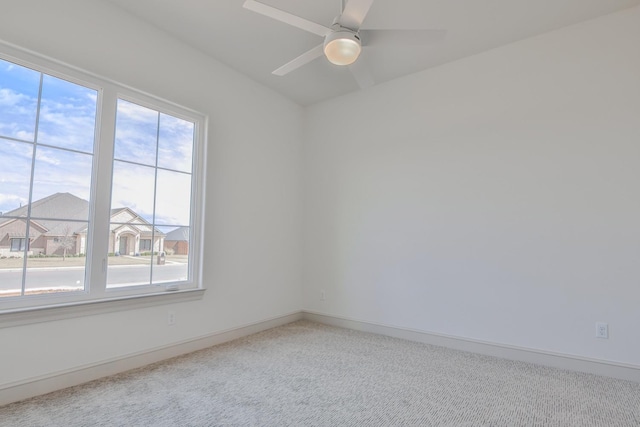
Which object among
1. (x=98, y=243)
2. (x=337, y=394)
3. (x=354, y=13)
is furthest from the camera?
(x=98, y=243)

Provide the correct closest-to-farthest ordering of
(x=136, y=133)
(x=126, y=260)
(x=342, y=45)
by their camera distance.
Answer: (x=342, y=45) < (x=126, y=260) < (x=136, y=133)

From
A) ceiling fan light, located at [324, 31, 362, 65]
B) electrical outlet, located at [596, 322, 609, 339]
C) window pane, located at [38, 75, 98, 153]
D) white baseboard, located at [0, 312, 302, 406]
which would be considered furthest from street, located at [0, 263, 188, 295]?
electrical outlet, located at [596, 322, 609, 339]

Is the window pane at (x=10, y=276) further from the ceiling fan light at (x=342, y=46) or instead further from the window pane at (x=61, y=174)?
the ceiling fan light at (x=342, y=46)

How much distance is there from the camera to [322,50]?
2.23 meters

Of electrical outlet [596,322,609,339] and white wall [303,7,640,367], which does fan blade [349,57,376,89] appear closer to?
white wall [303,7,640,367]

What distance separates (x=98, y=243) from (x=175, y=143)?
1129 millimetres

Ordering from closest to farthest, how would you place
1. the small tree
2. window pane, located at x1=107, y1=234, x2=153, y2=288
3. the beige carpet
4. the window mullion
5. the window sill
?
1. the beige carpet
2. the window sill
3. the small tree
4. the window mullion
5. window pane, located at x1=107, y1=234, x2=153, y2=288

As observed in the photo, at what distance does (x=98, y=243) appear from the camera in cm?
250

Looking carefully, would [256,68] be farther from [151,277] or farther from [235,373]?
[235,373]

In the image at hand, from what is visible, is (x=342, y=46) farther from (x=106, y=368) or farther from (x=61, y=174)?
(x=106, y=368)

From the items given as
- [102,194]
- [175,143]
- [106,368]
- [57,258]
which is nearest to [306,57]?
[175,143]

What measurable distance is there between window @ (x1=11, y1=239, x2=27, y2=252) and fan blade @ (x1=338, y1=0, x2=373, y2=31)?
8.22 ft

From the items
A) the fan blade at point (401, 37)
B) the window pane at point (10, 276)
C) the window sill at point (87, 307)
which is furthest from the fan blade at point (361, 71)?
the window pane at point (10, 276)

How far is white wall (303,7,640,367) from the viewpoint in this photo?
8.55ft
